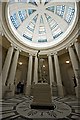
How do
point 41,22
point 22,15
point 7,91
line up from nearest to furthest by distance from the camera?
point 7,91 < point 22,15 < point 41,22

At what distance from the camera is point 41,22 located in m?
17.3

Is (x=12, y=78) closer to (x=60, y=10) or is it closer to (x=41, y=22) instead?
(x=41, y=22)

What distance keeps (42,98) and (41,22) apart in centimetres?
1453

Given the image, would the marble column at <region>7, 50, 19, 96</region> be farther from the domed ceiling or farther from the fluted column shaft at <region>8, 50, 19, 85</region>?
the domed ceiling

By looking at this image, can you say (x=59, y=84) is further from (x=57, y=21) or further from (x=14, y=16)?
(x=14, y=16)

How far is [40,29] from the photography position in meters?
17.5

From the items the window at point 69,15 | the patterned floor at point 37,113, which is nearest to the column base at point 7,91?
the patterned floor at point 37,113

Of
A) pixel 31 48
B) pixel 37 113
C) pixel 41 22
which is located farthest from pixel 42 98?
pixel 41 22

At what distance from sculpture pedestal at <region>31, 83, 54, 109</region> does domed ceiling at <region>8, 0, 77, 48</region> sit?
9.56 meters

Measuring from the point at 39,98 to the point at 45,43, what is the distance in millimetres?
11214

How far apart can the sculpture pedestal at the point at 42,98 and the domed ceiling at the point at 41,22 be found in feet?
31.4

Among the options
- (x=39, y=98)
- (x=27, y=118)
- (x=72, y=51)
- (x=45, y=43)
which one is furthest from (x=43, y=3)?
(x=27, y=118)

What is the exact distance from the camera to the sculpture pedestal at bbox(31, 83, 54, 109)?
4.78 meters

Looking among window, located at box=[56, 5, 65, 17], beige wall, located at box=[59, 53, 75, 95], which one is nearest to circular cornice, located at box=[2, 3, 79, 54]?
beige wall, located at box=[59, 53, 75, 95]
